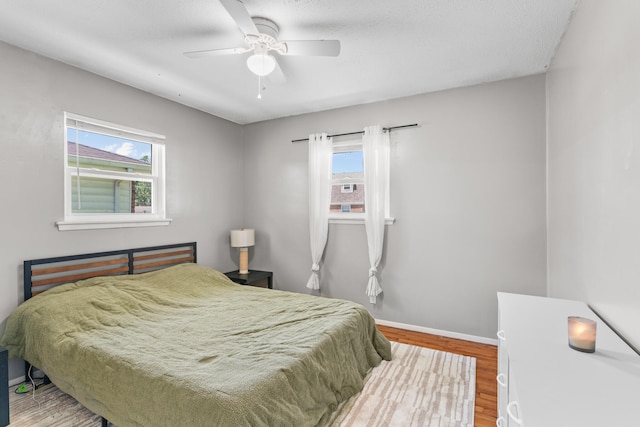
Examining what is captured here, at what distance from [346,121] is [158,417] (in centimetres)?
329

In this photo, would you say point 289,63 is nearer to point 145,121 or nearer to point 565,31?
point 145,121

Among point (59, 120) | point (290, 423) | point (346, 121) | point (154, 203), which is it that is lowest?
point (290, 423)

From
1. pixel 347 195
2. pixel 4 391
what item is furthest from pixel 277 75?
pixel 4 391

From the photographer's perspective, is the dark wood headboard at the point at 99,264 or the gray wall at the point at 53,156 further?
the dark wood headboard at the point at 99,264

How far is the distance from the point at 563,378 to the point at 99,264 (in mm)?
Answer: 3346

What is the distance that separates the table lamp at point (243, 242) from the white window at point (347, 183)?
1109 mm

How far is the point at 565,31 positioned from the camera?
2125mm

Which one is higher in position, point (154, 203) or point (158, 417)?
point (154, 203)

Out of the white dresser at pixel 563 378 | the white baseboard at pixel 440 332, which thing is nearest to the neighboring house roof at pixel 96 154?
the white baseboard at pixel 440 332

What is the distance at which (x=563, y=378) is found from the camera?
3.13ft

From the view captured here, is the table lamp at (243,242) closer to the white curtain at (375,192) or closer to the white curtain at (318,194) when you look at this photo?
the white curtain at (318,194)

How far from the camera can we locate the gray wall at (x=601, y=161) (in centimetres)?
119

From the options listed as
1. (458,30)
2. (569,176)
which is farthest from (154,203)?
(569,176)

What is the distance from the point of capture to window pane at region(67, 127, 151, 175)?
2730mm
